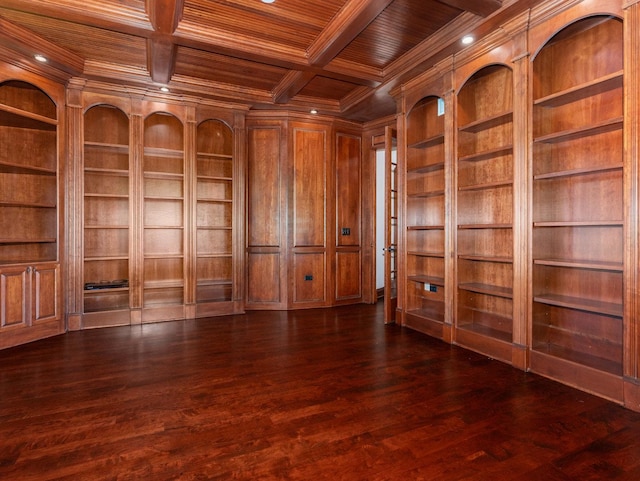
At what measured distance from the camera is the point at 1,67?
3.66 m

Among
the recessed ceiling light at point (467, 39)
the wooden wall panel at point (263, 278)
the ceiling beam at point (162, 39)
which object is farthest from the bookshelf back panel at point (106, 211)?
the recessed ceiling light at point (467, 39)

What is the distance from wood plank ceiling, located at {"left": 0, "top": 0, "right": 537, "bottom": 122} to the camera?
3121mm

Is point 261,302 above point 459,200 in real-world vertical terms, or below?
below

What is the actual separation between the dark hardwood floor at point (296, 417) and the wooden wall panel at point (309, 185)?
7.89ft

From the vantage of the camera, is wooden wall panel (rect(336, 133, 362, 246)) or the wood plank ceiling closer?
the wood plank ceiling

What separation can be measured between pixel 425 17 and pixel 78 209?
4.43 meters

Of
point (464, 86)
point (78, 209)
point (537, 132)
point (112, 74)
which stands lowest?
point (78, 209)

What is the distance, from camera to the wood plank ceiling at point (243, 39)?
123 inches

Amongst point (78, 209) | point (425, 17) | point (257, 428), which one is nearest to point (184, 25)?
point (425, 17)

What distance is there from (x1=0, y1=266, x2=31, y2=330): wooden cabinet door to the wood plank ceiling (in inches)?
86.5

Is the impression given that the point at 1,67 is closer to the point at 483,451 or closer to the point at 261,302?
the point at 261,302

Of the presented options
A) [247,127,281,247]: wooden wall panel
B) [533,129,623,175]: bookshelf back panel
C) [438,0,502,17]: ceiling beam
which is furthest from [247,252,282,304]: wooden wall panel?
[438,0,502,17]: ceiling beam

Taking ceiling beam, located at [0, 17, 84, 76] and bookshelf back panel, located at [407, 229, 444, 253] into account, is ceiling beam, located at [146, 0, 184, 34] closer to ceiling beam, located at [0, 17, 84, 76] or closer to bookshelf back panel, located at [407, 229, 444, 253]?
ceiling beam, located at [0, 17, 84, 76]

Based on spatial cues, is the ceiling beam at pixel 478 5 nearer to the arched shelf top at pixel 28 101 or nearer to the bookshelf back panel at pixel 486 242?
the bookshelf back panel at pixel 486 242
